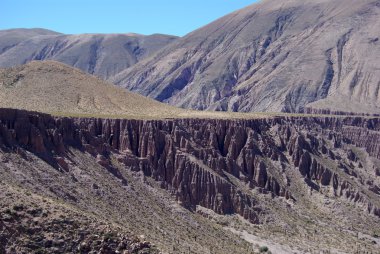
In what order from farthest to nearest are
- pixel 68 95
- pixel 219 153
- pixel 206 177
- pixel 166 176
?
pixel 68 95 < pixel 219 153 < pixel 166 176 < pixel 206 177

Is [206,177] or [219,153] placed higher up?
[219,153]

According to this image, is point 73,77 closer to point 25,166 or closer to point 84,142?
point 84,142

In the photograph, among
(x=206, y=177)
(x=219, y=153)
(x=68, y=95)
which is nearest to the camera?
(x=206, y=177)

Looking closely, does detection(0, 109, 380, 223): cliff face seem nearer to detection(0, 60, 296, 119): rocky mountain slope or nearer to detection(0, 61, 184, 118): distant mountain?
A: detection(0, 60, 296, 119): rocky mountain slope

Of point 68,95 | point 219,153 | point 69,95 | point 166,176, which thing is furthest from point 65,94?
point 219,153

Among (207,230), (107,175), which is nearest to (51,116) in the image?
(107,175)

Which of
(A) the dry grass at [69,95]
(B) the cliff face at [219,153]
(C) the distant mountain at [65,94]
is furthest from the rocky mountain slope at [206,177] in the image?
(C) the distant mountain at [65,94]

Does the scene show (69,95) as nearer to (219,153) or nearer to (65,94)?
(65,94)
